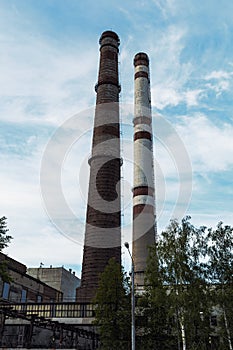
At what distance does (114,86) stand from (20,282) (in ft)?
99.2

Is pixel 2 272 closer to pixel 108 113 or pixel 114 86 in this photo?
pixel 108 113

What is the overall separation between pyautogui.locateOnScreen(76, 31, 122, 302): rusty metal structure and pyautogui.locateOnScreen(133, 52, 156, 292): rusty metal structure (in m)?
6.88

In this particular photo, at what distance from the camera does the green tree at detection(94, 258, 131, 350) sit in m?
27.7

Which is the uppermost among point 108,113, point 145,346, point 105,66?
point 105,66

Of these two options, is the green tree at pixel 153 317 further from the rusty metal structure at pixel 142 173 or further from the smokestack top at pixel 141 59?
the smokestack top at pixel 141 59

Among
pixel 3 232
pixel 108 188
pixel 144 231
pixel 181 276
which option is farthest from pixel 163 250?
pixel 144 231

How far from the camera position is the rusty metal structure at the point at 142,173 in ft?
173

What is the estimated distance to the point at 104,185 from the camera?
47031 mm

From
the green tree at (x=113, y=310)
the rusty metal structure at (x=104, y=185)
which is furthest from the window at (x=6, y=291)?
the green tree at (x=113, y=310)

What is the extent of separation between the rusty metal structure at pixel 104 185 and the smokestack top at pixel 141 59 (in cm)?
1053

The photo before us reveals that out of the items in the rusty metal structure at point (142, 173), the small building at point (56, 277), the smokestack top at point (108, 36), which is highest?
the smokestack top at point (108, 36)

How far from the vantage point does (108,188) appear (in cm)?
4691

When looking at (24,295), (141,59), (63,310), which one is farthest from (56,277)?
(141,59)

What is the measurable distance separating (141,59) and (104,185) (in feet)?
101
